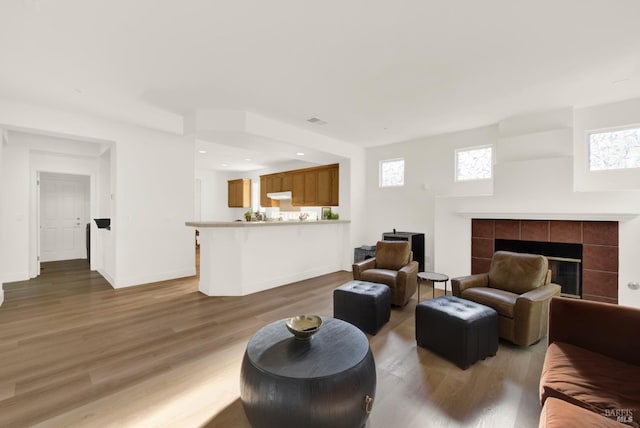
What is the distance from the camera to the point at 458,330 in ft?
7.73

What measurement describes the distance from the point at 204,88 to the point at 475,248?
4565 mm

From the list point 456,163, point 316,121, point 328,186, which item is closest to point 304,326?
point 316,121

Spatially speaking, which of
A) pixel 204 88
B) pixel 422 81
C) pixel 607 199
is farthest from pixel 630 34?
pixel 204 88

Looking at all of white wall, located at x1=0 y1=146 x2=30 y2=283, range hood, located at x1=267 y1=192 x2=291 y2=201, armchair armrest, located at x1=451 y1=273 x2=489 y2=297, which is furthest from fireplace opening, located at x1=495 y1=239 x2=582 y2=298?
white wall, located at x1=0 y1=146 x2=30 y2=283

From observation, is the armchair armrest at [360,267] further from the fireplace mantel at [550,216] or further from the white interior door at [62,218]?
the white interior door at [62,218]

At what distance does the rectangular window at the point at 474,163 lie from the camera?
15.8 feet

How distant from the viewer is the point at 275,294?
14.4ft

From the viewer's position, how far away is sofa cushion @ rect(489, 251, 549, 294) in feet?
9.62

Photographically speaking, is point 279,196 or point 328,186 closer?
point 328,186

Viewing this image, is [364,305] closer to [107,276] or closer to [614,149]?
[614,149]

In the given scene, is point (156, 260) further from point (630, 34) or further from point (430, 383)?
point (630, 34)

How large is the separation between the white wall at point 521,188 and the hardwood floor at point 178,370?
5.91 feet

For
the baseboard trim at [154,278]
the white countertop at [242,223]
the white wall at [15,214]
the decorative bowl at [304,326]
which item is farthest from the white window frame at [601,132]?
the white wall at [15,214]

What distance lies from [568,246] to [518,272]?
149cm
